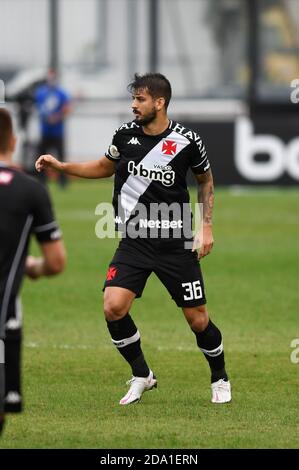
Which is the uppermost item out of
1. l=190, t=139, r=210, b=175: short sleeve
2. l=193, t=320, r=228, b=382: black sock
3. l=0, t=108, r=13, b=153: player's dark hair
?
l=0, t=108, r=13, b=153: player's dark hair

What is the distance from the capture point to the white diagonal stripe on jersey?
934 cm

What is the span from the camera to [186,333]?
42.3 feet

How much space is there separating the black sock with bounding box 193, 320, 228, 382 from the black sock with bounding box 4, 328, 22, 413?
270 cm

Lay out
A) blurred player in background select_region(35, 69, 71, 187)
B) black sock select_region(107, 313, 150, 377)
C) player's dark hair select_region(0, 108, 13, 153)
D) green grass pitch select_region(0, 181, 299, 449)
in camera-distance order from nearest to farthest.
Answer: player's dark hair select_region(0, 108, 13, 153) < green grass pitch select_region(0, 181, 299, 449) < black sock select_region(107, 313, 150, 377) < blurred player in background select_region(35, 69, 71, 187)

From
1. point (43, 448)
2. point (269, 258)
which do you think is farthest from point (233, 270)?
point (43, 448)

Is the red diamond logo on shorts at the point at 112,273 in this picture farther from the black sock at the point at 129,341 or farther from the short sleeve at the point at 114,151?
the short sleeve at the point at 114,151

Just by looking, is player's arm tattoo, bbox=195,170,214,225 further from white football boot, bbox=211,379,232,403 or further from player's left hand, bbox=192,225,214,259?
white football boot, bbox=211,379,232,403

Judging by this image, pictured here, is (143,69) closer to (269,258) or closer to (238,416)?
(269,258)

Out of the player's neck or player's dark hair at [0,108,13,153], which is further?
the player's neck

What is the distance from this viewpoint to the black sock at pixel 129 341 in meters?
9.47

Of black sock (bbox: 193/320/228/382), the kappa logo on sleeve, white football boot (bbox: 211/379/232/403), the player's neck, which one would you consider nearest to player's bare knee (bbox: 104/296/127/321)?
black sock (bbox: 193/320/228/382)

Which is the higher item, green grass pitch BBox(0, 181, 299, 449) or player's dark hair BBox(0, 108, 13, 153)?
player's dark hair BBox(0, 108, 13, 153)

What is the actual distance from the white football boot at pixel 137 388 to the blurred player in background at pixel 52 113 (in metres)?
20.5

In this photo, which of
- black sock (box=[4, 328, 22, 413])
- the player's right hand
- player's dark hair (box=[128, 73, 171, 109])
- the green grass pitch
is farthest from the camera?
player's dark hair (box=[128, 73, 171, 109])
